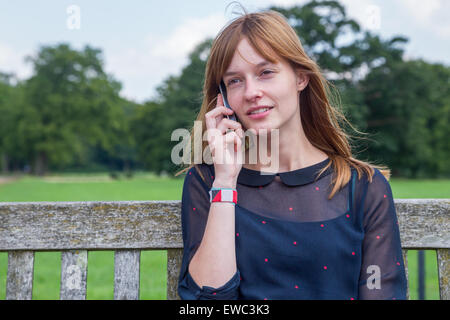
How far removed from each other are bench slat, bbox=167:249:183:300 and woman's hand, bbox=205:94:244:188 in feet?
1.63

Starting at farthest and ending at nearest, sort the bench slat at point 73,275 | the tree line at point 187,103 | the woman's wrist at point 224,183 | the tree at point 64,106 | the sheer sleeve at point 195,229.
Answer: the tree at point 64,106 → the tree line at point 187,103 → the bench slat at point 73,275 → the woman's wrist at point 224,183 → the sheer sleeve at point 195,229

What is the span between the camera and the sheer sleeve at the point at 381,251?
81.4 inches

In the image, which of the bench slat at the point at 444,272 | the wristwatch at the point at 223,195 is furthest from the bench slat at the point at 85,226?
the bench slat at the point at 444,272

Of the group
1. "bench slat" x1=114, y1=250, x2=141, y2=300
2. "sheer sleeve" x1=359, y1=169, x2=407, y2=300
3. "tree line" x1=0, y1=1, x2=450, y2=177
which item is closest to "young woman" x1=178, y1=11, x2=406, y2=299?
"sheer sleeve" x1=359, y1=169, x2=407, y2=300

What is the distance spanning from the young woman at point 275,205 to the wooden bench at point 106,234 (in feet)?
0.67

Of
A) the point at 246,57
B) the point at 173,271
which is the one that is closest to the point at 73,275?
the point at 173,271

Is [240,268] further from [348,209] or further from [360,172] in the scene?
[360,172]

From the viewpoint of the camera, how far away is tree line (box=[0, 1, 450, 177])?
1606 inches

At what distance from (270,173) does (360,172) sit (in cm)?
48

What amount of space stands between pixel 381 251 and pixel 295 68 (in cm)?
103

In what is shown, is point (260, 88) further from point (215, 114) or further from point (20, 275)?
point (20, 275)

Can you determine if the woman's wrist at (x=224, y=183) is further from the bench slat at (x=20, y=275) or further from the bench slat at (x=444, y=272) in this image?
the bench slat at (x=444, y=272)

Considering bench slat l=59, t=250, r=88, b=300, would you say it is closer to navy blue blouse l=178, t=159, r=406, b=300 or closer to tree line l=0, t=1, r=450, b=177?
navy blue blouse l=178, t=159, r=406, b=300

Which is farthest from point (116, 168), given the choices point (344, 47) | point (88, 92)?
point (344, 47)
